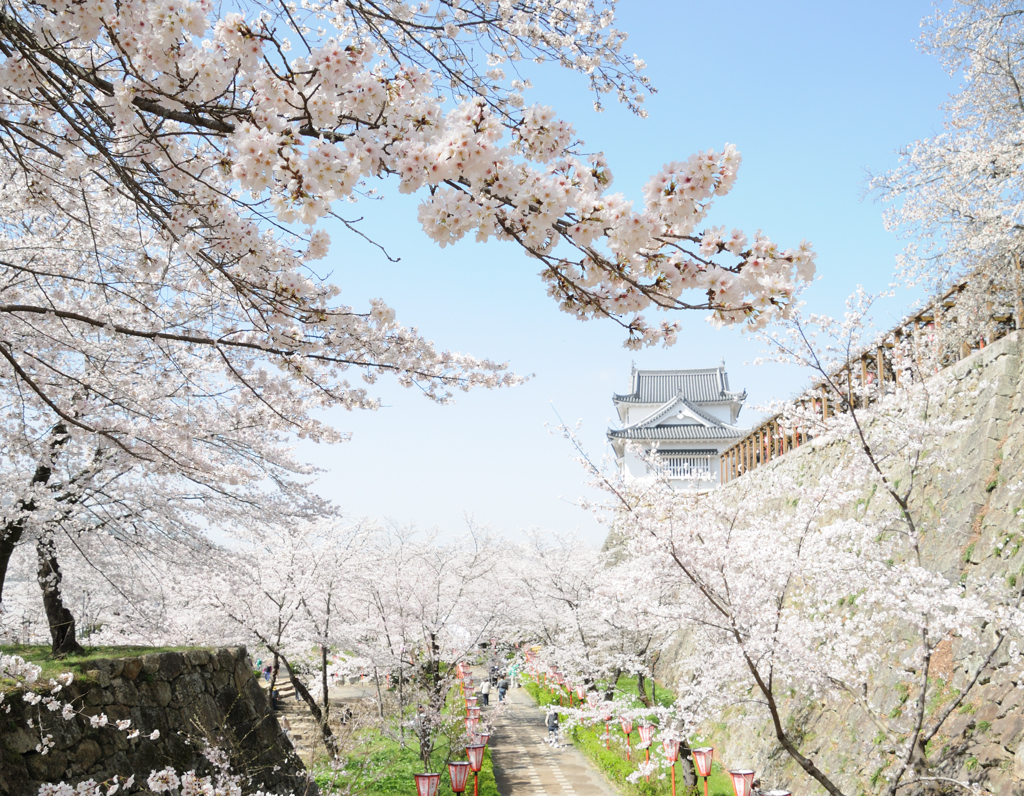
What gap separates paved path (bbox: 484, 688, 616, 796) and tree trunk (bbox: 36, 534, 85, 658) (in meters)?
7.36

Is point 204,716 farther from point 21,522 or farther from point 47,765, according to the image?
point 21,522

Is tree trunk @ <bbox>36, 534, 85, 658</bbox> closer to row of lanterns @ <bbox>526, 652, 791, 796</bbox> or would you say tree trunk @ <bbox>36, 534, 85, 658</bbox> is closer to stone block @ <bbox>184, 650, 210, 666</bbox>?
stone block @ <bbox>184, 650, 210, 666</bbox>

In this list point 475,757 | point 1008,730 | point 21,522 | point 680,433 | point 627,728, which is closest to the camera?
point 1008,730

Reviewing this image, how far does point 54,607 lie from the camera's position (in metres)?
7.65

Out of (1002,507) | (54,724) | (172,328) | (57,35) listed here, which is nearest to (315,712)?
(54,724)

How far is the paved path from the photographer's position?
458 inches

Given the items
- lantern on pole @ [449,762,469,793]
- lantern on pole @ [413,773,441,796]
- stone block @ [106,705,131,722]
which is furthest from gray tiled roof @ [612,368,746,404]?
stone block @ [106,705,131,722]

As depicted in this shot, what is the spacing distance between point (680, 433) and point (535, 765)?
19.1 metres

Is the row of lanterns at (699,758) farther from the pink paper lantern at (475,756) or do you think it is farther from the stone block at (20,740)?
the stone block at (20,740)

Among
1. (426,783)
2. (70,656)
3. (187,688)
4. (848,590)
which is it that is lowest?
(426,783)

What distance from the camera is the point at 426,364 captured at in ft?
15.8

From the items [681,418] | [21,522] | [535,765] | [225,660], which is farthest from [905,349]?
[681,418]

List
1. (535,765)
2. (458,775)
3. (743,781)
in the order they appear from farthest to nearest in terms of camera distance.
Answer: (535,765), (458,775), (743,781)

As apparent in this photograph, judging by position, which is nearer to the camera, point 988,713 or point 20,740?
point 20,740
